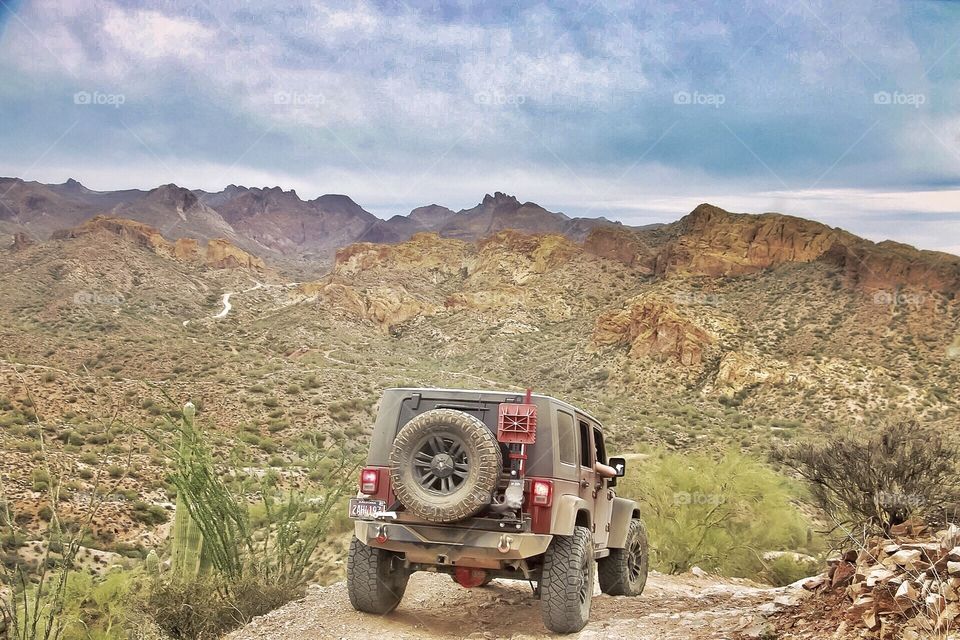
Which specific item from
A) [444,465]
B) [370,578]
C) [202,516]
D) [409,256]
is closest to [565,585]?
[444,465]

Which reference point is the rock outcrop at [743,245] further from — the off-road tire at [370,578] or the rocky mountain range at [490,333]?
the off-road tire at [370,578]

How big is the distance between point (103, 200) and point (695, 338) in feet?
378

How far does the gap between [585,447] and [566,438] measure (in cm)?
88

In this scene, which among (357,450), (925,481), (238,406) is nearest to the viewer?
(925,481)

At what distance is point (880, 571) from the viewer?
236 inches

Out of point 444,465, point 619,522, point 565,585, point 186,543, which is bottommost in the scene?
point 186,543

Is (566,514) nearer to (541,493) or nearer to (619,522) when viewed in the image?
(541,493)

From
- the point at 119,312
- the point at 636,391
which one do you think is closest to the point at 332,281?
the point at 119,312

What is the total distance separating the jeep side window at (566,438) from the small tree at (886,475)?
2.63 metres

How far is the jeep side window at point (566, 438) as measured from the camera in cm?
800

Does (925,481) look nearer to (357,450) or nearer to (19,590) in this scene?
(19,590)

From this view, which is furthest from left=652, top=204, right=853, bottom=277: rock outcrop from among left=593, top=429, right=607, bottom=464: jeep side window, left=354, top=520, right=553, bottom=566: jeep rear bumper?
left=354, top=520, right=553, bottom=566: jeep rear bumper

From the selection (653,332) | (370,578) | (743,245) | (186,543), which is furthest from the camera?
(743,245)

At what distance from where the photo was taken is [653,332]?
59.7m
